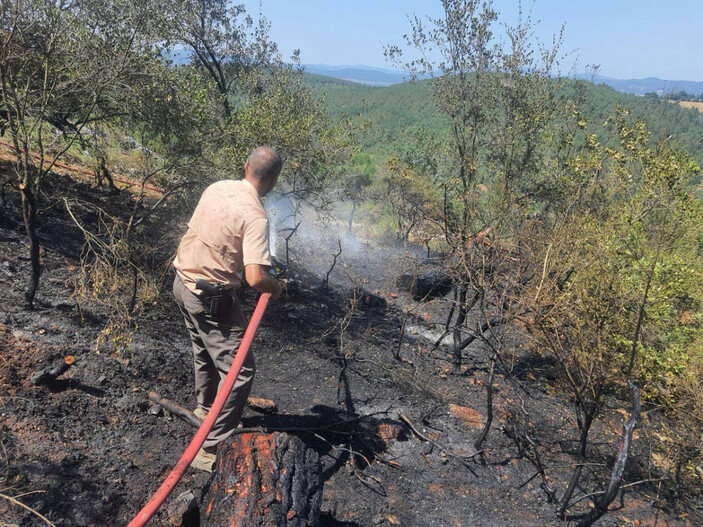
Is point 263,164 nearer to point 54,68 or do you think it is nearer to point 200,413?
point 200,413

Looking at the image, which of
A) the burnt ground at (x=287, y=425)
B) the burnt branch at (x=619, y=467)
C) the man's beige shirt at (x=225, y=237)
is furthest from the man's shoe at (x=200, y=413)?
the burnt branch at (x=619, y=467)

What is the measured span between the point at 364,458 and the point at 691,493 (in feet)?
16.0

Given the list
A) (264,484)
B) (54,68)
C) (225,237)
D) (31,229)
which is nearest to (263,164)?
(225,237)

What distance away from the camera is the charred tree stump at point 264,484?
8.50ft

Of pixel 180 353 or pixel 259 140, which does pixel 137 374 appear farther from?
pixel 259 140

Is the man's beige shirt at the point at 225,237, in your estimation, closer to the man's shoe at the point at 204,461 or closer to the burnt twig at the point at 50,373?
the man's shoe at the point at 204,461

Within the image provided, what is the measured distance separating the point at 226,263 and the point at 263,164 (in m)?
0.73

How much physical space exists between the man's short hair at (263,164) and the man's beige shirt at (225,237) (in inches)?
3.7

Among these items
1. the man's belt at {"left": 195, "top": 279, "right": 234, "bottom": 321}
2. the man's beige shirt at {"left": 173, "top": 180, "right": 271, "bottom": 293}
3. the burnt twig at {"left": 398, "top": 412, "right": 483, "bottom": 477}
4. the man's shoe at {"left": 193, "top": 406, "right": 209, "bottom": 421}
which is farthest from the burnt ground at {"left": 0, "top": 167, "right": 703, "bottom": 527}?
the man's beige shirt at {"left": 173, "top": 180, "right": 271, "bottom": 293}

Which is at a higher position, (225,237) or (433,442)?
(225,237)

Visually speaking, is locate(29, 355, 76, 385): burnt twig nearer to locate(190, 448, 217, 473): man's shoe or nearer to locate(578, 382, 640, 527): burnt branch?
locate(190, 448, 217, 473): man's shoe

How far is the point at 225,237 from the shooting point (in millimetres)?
3057

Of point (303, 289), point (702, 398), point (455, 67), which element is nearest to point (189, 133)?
point (303, 289)

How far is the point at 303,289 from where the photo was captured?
33.0 feet
